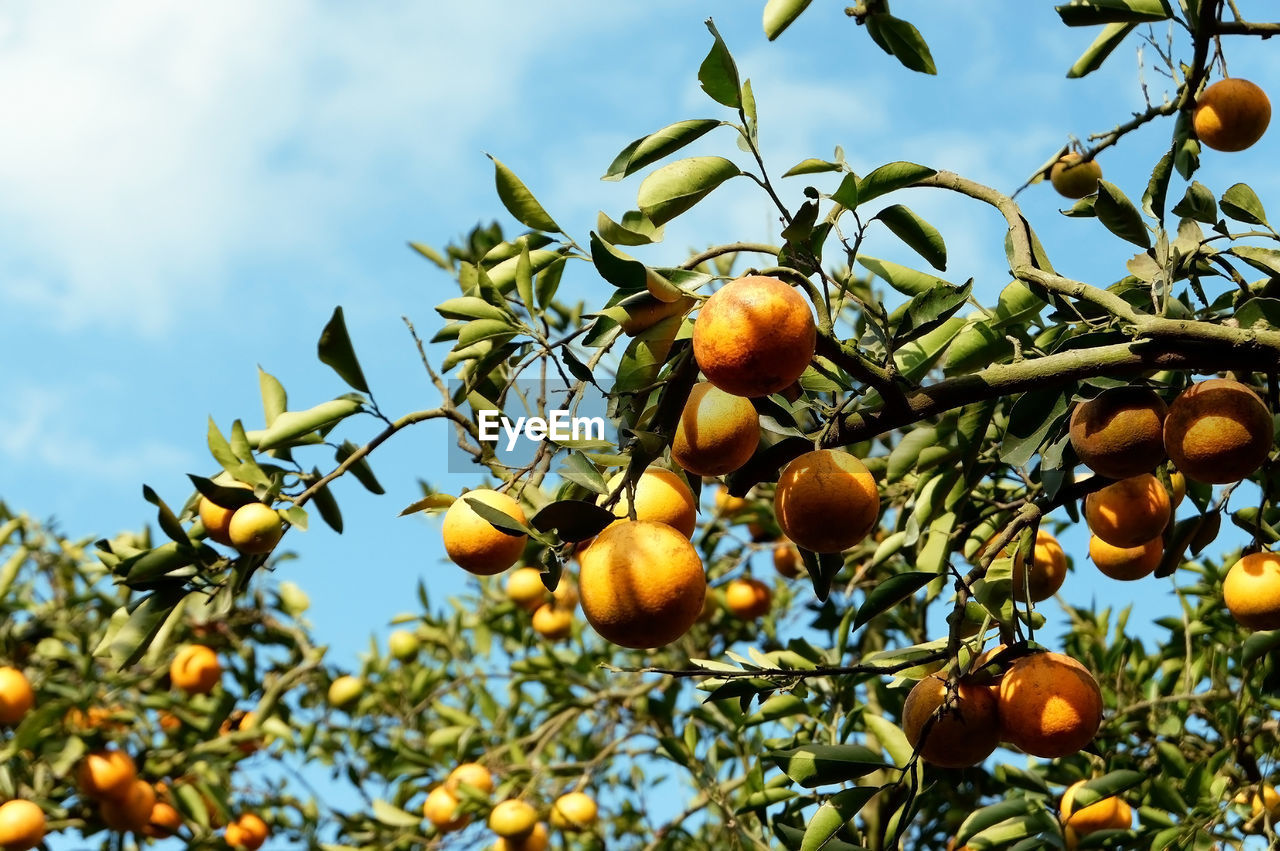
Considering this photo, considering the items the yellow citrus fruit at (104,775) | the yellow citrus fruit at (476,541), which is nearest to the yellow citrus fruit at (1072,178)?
the yellow citrus fruit at (476,541)

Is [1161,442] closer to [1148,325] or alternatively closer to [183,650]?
[1148,325]

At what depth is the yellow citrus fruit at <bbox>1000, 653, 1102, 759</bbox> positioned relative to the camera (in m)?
1.50

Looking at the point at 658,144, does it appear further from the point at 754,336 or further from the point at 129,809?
the point at 129,809

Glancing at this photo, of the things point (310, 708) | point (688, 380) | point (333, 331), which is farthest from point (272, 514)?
point (310, 708)

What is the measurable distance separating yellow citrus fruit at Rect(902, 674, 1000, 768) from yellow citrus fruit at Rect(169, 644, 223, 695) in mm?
3286

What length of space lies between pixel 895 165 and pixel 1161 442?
21.3 inches

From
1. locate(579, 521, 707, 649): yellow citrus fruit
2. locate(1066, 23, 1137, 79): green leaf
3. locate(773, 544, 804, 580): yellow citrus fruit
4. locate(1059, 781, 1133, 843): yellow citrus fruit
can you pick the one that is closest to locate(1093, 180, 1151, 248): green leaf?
locate(579, 521, 707, 649): yellow citrus fruit

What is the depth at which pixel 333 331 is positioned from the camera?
85.4 inches

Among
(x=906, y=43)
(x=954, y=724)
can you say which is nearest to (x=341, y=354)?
(x=906, y=43)

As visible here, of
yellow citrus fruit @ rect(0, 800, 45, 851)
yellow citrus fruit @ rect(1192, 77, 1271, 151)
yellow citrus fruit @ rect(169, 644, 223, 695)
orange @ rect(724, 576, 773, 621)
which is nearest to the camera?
yellow citrus fruit @ rect(1192, 77, 1271, 151)

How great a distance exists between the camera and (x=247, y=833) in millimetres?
4664

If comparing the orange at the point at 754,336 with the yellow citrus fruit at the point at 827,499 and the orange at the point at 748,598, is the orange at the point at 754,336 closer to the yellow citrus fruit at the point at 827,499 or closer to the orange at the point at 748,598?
the yellow citrus fruit at the point at 827,499

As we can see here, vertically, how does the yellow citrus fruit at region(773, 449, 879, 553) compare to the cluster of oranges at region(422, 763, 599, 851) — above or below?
below

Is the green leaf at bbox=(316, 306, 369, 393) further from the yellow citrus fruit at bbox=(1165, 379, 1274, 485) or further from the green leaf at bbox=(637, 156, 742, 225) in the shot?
the yellow citrus fruit at bbox=(1165, 379, 1274, 485)
